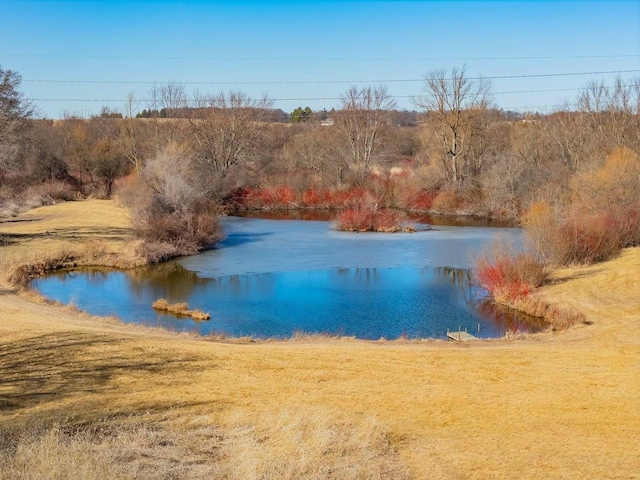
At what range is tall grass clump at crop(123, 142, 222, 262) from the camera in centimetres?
3538

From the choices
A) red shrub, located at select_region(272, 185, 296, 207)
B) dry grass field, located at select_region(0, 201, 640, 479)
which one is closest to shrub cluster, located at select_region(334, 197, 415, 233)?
red shrub, located at select_region(272, 185, 296, 207)

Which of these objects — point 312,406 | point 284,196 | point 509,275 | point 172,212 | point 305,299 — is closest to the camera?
point 312,406

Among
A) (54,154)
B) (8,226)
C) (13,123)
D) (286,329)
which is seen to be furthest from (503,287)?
(54,154)

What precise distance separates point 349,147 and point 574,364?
52285 mm

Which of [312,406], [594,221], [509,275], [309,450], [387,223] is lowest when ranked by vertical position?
[312,406]

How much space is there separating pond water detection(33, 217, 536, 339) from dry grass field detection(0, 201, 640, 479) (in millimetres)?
3394

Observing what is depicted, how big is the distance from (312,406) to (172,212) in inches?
1066

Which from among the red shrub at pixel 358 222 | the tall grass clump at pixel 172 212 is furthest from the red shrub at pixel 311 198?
the tall grass clump at pixel 172 212

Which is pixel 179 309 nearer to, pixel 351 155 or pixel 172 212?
pixel 172 212

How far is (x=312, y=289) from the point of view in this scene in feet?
86.2

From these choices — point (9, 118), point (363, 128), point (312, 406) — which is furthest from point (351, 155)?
point (312, 406)

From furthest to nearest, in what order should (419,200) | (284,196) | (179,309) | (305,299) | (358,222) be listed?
(284,196) < (419,200) < (358,222) < (305,299) < (179,309)

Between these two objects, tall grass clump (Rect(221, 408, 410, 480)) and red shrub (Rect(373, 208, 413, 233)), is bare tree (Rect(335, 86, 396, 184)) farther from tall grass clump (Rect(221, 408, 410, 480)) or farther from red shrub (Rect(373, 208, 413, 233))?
tall grass clump (Rect(221, 408, 410, 480))

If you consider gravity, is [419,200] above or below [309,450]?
above
